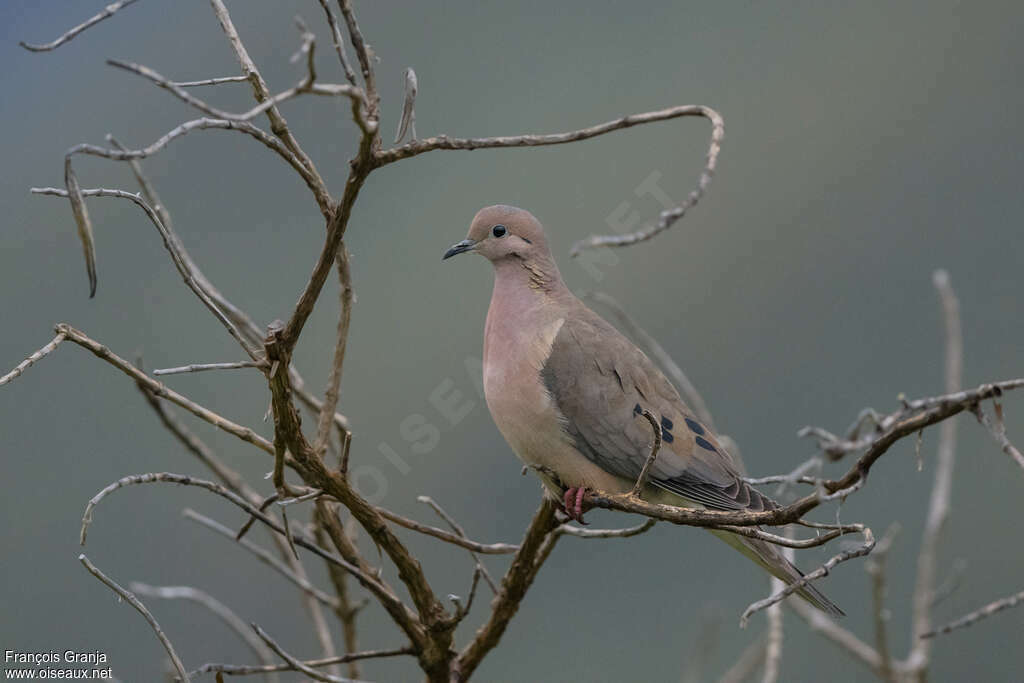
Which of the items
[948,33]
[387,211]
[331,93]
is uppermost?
[948,33]

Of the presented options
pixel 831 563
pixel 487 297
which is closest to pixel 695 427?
pixel 831 563

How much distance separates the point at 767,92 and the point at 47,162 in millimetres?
17389

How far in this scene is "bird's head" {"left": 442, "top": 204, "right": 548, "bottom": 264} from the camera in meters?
3.79

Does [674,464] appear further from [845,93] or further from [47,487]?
[845,93]

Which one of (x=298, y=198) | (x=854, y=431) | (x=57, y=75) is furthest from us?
(x=57, y=75)

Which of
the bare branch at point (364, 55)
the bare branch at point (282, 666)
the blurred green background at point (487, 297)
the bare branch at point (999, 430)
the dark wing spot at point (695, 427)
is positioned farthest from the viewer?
the blurred green background at point (487, 297)

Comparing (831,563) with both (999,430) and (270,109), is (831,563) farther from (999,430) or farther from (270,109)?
(270,109)

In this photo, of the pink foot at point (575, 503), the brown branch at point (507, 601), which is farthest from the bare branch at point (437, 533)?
the pink foot at point (575, 503)

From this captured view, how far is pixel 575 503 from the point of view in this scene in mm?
3117

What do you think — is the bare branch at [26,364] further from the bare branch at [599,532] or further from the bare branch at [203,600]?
the bare branch at [599,532]

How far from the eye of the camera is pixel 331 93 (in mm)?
1837

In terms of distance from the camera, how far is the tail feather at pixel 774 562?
3141mm

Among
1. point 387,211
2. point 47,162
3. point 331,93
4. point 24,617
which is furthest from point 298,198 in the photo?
point 331,93

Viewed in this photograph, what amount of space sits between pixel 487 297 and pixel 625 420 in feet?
49.5
